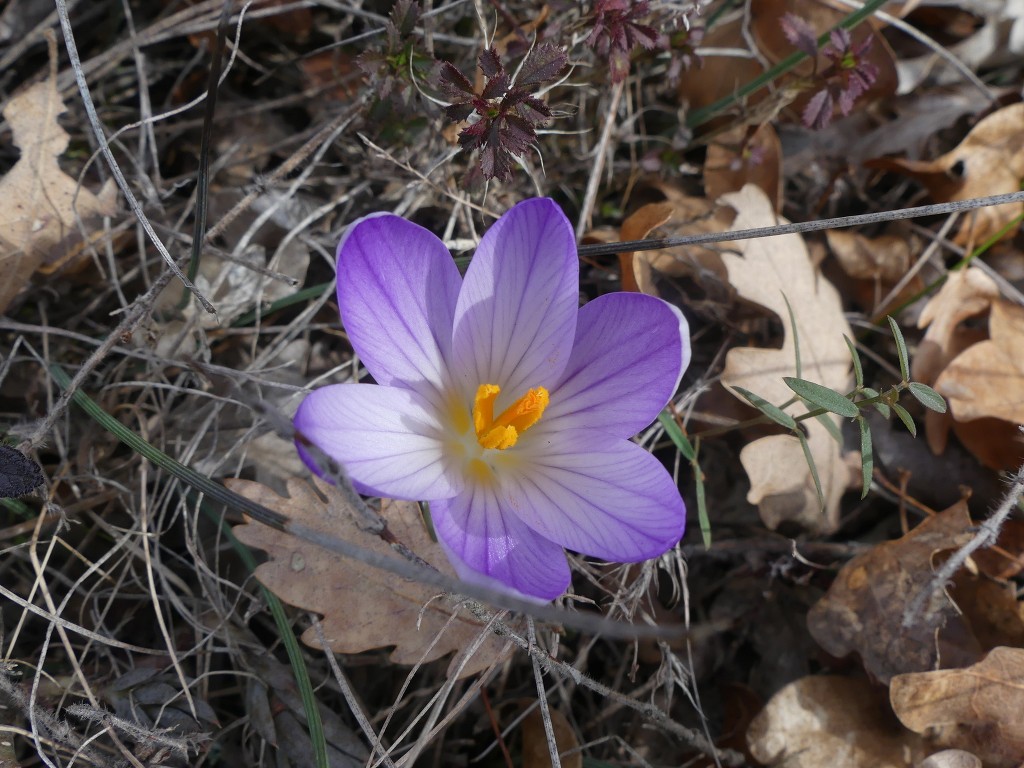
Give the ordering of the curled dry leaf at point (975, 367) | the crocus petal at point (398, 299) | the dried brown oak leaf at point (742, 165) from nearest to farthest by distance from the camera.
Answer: the crocus petal at point (398, 299) < the curled dry leaf at point (975, 367) < the dried brown oak leaf at point (742, 165)

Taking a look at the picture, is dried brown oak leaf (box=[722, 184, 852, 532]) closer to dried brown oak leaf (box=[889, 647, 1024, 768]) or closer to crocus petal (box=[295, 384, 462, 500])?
dried brown oak leaf (box=[889, 647, 1024, 768])

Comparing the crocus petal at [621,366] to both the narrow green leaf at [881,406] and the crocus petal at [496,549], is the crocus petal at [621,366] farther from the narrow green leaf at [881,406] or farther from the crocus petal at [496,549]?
the narrow green leaf at [881,406]

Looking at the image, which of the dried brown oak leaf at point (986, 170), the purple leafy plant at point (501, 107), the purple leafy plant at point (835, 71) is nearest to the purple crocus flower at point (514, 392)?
the purple leafy plant at point (501, 107)

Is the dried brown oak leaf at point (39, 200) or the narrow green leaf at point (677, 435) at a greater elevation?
the dried brown oak leaf at point (39, 200)

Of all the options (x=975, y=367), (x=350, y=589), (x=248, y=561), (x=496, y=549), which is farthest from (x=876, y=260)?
(x=248, y=561)

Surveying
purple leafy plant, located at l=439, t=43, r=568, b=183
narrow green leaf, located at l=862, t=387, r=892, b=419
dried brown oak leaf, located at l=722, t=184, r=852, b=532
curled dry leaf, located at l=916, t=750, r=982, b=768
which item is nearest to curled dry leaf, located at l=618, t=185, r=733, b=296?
dried brown oak leaf, located at l=722, t=184, r=852, b=532
